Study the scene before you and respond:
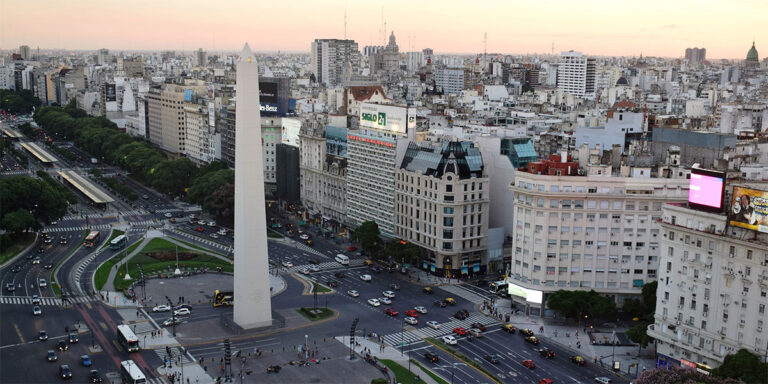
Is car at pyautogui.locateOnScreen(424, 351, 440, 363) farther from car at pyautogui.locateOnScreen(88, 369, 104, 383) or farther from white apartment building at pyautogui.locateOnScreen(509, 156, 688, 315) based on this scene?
car at pyautogui.locateOnScreen(88, 369, 104, 383)

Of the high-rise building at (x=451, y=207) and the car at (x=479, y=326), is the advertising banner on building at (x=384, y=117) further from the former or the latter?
the car at (x=479, y=326)

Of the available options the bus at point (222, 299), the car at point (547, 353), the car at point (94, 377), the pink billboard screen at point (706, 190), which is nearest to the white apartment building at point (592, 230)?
the car at point (547, 353)

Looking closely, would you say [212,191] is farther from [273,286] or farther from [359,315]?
[359,315]

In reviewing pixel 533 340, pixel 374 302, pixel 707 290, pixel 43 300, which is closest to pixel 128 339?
pixel 43 300

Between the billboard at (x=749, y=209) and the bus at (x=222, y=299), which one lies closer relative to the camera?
the billboard at (x=749, y=209)

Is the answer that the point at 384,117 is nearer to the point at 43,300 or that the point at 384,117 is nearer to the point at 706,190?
the point at 43,300

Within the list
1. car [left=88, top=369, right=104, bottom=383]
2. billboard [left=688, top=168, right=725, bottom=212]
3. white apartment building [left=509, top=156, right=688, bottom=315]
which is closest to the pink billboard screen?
billboard [left=688, top=168, right=725, bottom=212]

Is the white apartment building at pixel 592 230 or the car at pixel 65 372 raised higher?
the white apartment building at pixel 592 230

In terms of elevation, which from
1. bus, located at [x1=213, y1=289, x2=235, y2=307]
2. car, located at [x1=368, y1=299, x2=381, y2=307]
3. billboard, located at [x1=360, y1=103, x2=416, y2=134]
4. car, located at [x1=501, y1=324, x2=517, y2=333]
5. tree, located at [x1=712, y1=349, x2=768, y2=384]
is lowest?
car, located at [x1=501, y1=324, x2=517, y2=333]
